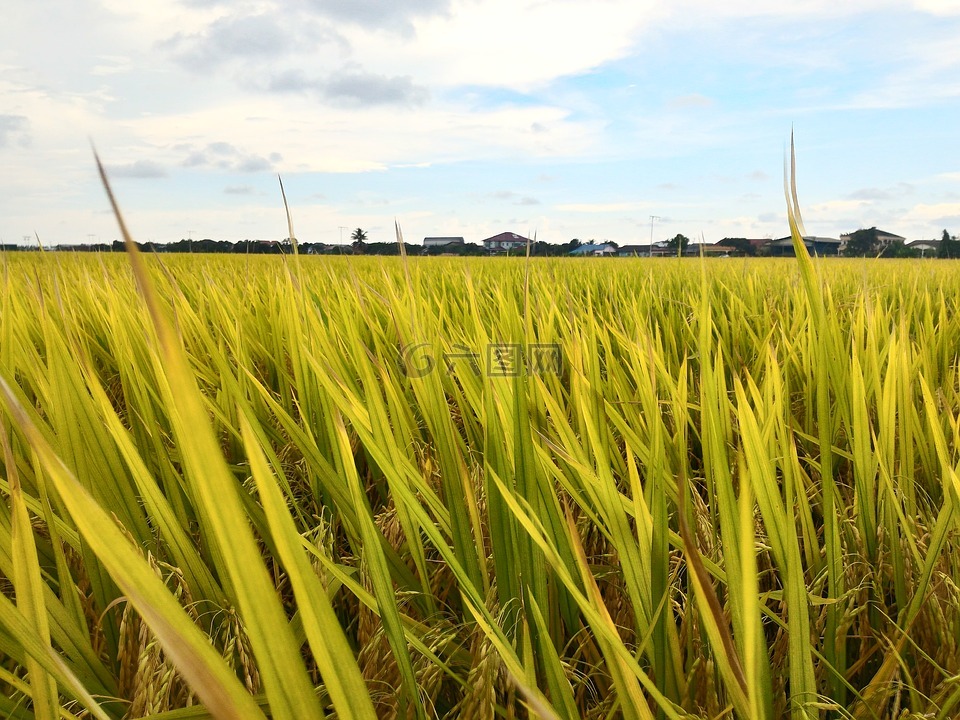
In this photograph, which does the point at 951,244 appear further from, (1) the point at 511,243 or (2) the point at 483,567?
(2) the point at 483,567

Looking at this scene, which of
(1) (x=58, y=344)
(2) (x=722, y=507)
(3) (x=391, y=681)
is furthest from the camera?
(1) (x=58, y=344)

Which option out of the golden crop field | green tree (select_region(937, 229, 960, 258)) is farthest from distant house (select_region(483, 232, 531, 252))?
green tree (select_region(937, 229, 960, 258))

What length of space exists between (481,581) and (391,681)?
128mm

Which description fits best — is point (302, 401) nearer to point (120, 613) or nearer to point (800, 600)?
point (120, 613)

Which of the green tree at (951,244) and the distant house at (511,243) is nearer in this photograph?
the distant house at (511,243)

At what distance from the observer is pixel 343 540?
0.87m

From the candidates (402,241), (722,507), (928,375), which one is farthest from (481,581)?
(928,375)

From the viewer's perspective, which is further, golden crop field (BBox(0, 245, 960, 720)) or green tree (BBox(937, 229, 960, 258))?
green tree (BBox(937, 229, 960, 258))

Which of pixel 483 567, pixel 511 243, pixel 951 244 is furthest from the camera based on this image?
pixel 951 244

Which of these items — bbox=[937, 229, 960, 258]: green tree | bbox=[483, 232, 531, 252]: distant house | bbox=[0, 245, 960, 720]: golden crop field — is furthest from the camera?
bbox=[937, 229, 960, 258]: green tree

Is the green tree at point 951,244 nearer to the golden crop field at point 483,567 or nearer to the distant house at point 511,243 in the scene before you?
the distant house at point 511,243

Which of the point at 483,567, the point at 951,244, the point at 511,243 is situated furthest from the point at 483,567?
the point at 951,244

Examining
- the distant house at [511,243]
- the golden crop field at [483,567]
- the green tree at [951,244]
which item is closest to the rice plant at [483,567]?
the golden crop field at [483,567]

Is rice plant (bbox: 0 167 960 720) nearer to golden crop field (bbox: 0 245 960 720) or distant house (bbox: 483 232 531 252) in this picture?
golden crop field (bbox: 0 245 960 720)
